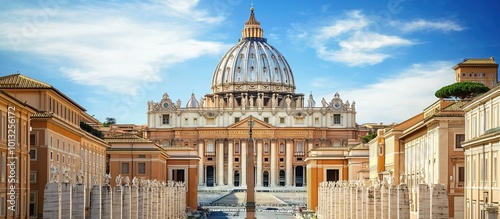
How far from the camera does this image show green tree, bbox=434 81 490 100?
260 feet

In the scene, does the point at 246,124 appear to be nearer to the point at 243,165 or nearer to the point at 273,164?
the point at 243,165

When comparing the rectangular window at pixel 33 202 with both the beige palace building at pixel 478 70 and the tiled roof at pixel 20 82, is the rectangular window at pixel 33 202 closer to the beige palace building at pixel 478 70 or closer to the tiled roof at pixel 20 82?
the tiled roof at pixel 20 82

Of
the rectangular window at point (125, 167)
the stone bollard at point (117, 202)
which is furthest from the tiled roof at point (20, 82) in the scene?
the rectangular window at point (125, 167)

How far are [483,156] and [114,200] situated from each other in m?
16.5

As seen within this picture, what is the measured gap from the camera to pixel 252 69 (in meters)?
182

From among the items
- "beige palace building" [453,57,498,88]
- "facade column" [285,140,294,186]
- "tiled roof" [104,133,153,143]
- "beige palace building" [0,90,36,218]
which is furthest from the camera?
"facade column" [285,140,294,186]

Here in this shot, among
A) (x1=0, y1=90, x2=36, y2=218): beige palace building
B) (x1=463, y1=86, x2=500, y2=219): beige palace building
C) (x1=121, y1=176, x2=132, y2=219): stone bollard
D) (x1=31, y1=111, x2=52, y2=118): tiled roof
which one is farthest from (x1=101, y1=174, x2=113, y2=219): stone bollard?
(x1=463, y1=86, x2=500, y2=219): beige palace building

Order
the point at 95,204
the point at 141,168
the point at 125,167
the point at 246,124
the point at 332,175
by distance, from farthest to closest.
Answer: the point at 246,124
the point at 332,175
the point at 141,168
the point at 125,167
the point at 95,204

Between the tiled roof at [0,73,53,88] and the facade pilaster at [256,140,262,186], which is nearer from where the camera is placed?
the tiled roof at [0,73,53,88]

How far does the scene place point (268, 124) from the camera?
6166 inches

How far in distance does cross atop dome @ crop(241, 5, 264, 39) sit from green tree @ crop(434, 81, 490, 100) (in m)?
104

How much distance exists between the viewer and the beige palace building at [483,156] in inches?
1444

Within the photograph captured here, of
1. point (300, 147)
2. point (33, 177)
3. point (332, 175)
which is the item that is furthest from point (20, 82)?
point (300, 147)

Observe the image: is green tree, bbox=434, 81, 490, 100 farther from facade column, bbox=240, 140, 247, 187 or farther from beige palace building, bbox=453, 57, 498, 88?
facade column, bbox=240, 140, 247, 187
